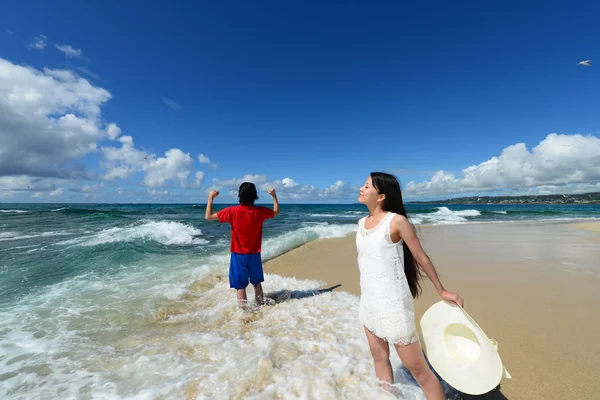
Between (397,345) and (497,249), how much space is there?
34.1 feet

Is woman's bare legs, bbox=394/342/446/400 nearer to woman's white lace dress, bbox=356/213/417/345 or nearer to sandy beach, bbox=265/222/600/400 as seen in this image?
woman's white lace dress, bbox=356/213/417/345

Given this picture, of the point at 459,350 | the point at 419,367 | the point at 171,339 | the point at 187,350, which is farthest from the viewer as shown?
the point at 171,339

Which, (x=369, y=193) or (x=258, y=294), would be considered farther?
(x=258, y=294)

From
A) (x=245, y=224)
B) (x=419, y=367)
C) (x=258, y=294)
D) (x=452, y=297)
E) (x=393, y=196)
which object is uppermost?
(x=393, y=196)

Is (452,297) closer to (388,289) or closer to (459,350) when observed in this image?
(388,289)

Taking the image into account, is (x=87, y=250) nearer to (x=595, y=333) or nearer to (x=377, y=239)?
(x=377, y=239)

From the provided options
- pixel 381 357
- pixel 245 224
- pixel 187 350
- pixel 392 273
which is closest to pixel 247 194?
pixel 245 224

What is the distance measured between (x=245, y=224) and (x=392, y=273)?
2.70m

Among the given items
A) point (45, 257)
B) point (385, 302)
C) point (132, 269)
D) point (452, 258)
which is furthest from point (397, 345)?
point (45, 257)

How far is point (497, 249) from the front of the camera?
1033cm

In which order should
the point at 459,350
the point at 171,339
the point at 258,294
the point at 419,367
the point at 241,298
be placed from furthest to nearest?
1. the point at 258,294
2. the point at 241,298
3. the point at 171,339
4. the point at 459,350
5. the point at 419,367

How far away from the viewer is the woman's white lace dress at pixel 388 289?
2.22 metres

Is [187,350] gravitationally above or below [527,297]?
below

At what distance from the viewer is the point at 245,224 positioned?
4.42m
